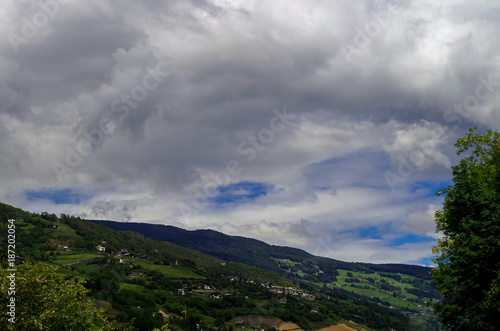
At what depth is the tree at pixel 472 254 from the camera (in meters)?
28.8

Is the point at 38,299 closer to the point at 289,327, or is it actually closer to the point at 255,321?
the point at 255,321

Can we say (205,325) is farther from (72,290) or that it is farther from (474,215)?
(474,215)

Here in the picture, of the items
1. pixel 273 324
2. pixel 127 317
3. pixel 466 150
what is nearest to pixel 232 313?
pixel 273 324

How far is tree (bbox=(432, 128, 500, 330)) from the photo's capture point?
2884cm

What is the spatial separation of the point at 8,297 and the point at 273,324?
143034 mm

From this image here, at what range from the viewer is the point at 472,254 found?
2895 centimetres

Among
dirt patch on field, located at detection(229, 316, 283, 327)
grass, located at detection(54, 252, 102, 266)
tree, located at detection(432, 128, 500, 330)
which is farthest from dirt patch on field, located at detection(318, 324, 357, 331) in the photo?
tree, located at detection(432, 128, 500, 330)

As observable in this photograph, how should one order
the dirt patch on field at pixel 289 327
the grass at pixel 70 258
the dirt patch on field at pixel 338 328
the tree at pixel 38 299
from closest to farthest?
the tree at pixel 38 299
the dirt patch on field at pixel 289 327
the dirt patch on field at pixel 338 328
the grass at pixel 70 258

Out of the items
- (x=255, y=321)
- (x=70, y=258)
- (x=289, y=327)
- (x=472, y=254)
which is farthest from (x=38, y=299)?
(x=70, y=258)

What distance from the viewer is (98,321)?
38938 mm

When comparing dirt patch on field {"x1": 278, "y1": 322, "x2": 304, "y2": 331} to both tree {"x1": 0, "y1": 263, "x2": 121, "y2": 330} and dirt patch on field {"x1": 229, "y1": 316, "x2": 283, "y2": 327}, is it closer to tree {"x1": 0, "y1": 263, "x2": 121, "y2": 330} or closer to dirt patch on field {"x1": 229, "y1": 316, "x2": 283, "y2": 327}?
dirt patch on field {"x1": 229, "y1": 316, "x2": 283, "y2": 327}

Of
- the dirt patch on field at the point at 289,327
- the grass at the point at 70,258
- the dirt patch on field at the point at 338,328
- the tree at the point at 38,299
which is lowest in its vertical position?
the dirt patch on field at the point at 338,328

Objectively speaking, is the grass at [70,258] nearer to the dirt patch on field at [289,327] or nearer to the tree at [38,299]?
the dirt patch on field at [289,327]

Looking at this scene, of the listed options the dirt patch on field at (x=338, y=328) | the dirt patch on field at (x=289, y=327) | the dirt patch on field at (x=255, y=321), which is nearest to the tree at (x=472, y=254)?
the dirt patch on field at (x=255, y=321)
